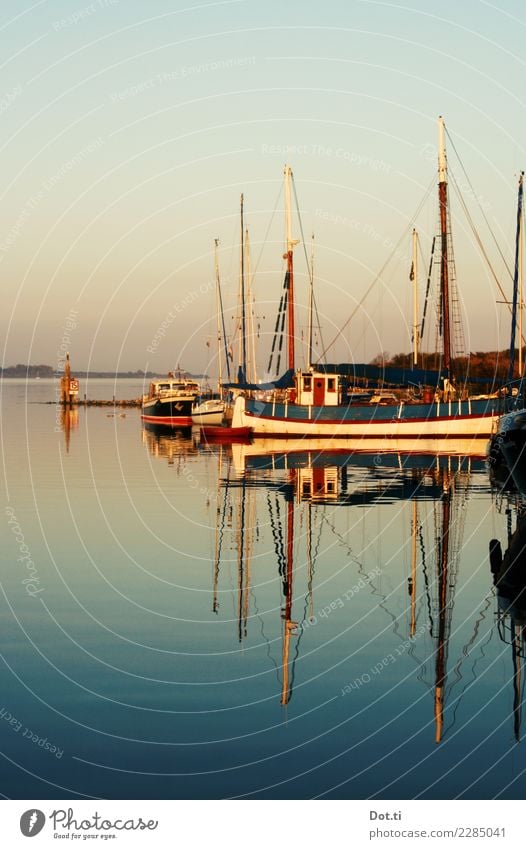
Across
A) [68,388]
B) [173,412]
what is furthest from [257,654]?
[68,388]

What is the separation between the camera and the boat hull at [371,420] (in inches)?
2638

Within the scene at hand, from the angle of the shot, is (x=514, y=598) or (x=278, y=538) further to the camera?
(x=278, y=538)

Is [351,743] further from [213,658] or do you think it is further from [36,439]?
[36,439]

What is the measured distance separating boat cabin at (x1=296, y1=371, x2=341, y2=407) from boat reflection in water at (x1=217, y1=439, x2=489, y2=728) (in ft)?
26.2

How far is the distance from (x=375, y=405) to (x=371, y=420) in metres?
0.99

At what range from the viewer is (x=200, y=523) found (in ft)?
96.6

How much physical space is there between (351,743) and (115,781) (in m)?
2.63

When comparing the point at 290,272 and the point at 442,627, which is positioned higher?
the point at 290,272

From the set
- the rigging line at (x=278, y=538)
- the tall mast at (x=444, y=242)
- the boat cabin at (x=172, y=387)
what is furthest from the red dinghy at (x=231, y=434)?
the rigging line at (x=278, y=538)

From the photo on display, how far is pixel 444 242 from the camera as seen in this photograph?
6775cm

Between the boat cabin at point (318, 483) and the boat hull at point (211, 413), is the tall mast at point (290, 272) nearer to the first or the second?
the boat hull at point (211, 413)

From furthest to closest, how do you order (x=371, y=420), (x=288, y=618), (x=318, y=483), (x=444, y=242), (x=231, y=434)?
1. (x=231, y=434)
2. (x=371, y=420)
3. (x=444, y=242)
4. (x=318, y=483)
5. (x=288, y=618)

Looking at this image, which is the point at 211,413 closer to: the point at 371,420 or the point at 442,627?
the point at 371,420

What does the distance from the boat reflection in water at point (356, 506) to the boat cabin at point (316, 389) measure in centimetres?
798
